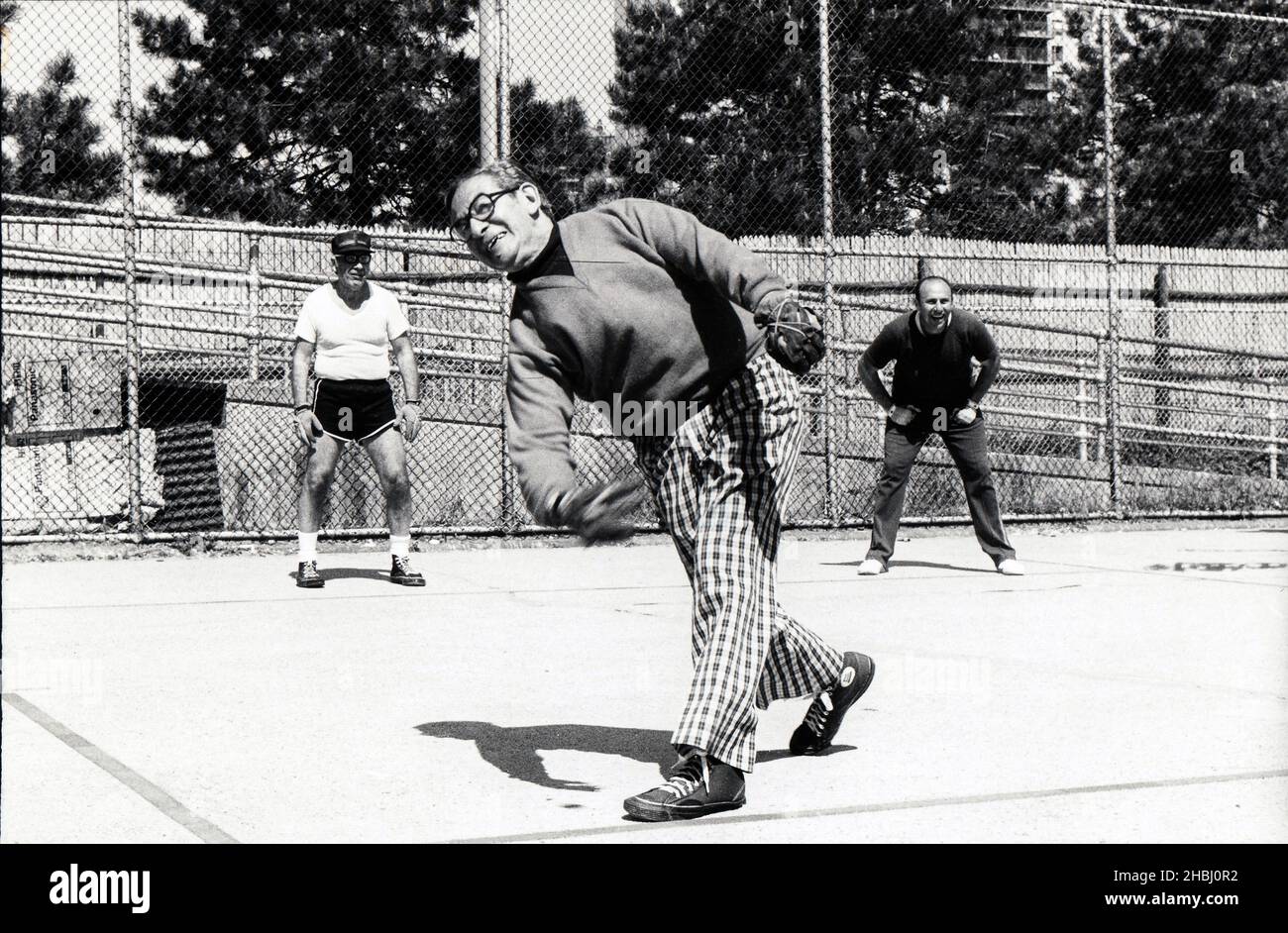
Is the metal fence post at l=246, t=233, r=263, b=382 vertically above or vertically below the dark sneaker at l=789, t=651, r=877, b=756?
above

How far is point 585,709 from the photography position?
18.6ft

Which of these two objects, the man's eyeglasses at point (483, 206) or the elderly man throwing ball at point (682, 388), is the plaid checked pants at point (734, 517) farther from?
the man's eyeglasses at point (483, 206)

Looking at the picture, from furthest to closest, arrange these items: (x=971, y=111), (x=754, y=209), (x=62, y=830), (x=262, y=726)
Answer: (x=971, y=111) < (x=754, y=209) < (x=262, y=726) < (x=62, y=830)

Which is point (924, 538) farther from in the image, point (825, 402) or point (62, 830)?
point (62, 830)

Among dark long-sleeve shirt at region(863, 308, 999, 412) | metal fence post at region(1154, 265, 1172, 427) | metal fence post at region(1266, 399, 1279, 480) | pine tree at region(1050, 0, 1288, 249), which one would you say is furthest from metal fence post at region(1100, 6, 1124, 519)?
pine tree at region(1050, 0, 1288, 249)

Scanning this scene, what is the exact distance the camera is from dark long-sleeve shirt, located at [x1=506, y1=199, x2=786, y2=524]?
13.9 ft

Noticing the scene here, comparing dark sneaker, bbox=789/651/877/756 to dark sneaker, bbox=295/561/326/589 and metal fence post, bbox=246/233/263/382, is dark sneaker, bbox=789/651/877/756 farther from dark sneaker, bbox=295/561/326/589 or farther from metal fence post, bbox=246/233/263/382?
metal fence post, bbox=246/233/263/382

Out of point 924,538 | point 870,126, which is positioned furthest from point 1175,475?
point 870,126

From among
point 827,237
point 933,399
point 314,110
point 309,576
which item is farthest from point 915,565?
point 314,110

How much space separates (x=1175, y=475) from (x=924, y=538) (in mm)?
4555

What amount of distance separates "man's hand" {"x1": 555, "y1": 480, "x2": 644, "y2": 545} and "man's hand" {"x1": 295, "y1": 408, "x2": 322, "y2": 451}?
17.6 ft

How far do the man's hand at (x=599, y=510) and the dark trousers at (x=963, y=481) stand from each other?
5975mm

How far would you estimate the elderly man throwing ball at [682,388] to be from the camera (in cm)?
419

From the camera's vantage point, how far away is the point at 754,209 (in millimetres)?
16672
